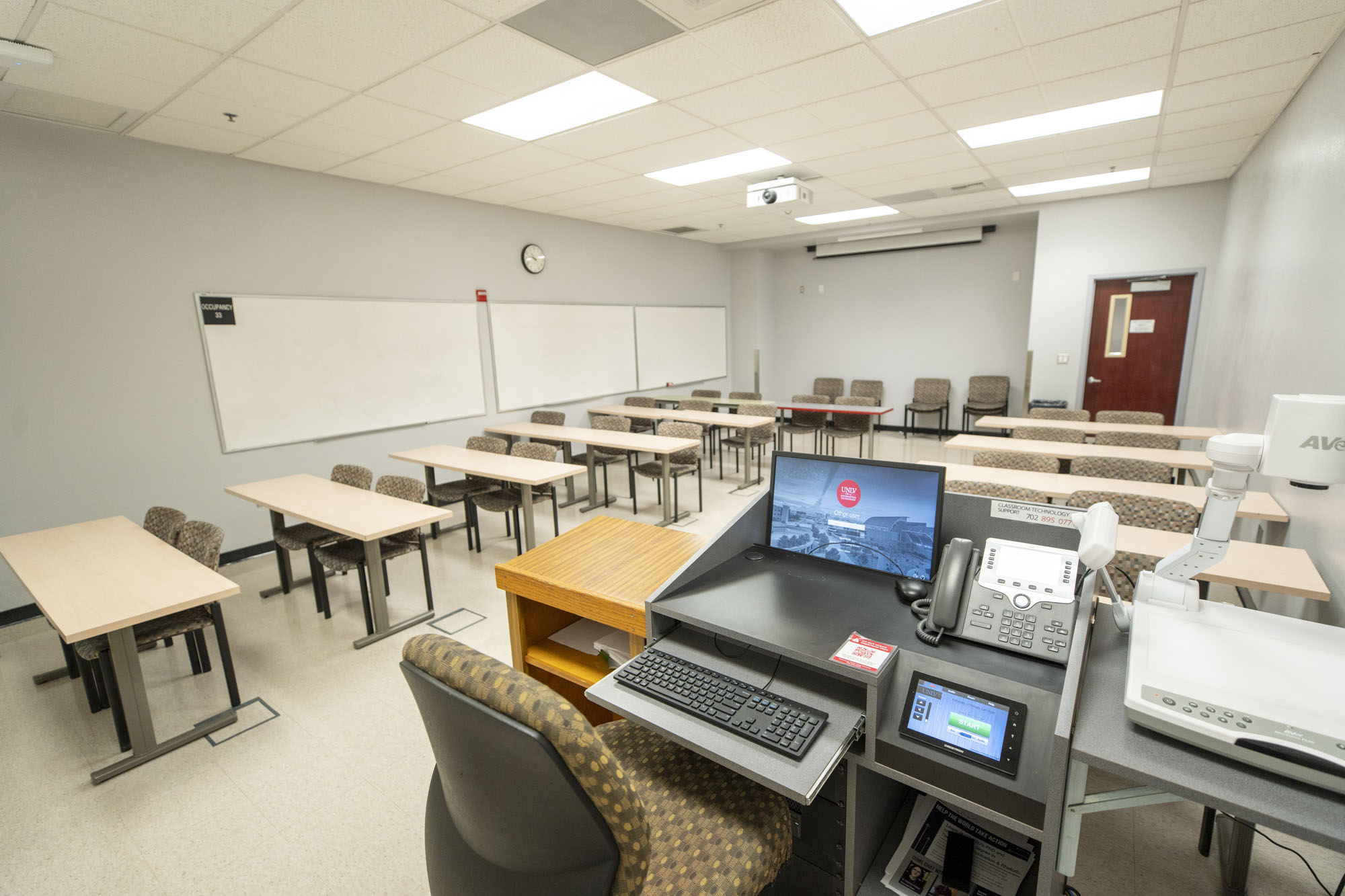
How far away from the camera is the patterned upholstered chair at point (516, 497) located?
13.8 feet

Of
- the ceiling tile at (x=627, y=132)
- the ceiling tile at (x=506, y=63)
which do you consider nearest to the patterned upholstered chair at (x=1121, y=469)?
the ceiling tile at (x=627, y=132)

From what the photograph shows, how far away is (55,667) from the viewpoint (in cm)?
297

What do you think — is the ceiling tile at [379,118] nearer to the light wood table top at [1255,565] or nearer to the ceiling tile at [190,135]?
the ceiling tile at [190,135]

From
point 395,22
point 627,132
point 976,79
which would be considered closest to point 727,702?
point 395,22

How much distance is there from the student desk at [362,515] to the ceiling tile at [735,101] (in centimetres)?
272

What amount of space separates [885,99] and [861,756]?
3.52 m

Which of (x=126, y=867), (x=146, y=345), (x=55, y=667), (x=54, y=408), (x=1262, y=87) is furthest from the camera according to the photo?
(x=146, y=345)

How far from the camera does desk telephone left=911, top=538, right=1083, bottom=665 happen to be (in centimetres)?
122

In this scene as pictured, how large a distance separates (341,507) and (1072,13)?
434 centimetres

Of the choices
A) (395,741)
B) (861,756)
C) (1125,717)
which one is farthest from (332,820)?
(1125,717)

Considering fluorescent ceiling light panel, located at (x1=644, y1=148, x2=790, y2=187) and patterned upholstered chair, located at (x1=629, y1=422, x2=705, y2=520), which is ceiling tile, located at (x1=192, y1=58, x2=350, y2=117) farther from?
patterned upholstered chair, located at (x1=629, y1=422, x2=705, y2=520)

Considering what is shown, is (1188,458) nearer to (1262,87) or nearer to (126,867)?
(1262,87)

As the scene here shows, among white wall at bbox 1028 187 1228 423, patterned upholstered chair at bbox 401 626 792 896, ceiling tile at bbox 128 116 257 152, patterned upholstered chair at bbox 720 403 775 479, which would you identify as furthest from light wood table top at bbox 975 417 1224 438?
ceiling tile at bbox 128 116 257 152

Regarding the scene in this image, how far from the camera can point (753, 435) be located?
235 inches
